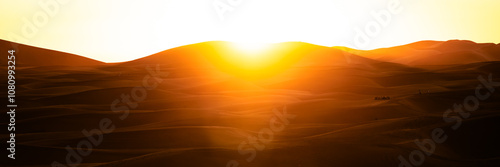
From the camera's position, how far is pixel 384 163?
30.0 feet

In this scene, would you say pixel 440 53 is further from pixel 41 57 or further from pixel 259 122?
pixel 41 57

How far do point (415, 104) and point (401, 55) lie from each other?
55892 mm

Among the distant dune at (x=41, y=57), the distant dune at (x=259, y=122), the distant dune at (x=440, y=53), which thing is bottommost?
the distant dune at (x=259, y=122)

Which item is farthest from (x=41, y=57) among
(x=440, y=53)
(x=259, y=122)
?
(x=440, y=53)

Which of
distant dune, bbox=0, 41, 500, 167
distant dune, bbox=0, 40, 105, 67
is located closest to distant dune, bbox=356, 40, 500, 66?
distant dune, bbox=0, 41, 500, 167

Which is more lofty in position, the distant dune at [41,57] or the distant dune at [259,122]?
the distant dune at [41,57]

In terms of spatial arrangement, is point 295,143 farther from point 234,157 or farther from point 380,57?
point 380,57

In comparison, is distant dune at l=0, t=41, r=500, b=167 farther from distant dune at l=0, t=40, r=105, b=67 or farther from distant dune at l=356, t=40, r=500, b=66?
distant dune at l=0, t=40, r=105, b=67

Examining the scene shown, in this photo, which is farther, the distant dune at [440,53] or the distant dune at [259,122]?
the distant dune at [440,53]

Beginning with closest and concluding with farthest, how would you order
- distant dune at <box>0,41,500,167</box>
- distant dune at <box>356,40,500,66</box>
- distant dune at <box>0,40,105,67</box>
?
distant dune at <box>0,41,500,167</box> < distant dune at <box>356,40,500,66</box> < distant dune at <box>0,40,105,67</box>

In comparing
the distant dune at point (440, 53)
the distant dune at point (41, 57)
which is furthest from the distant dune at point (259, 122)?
the distant dune at point (41, 57)

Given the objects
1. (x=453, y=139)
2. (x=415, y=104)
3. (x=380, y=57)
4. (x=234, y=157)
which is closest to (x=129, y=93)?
(x=415, y=104)

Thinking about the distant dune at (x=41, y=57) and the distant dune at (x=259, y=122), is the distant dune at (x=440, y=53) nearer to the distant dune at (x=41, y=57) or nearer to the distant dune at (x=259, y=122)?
the distant dune at (x=259, y=122)

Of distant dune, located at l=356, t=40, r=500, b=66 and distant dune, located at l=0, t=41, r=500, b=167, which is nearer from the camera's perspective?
distant dune, located at l=0, t=41, r=500, b=167
